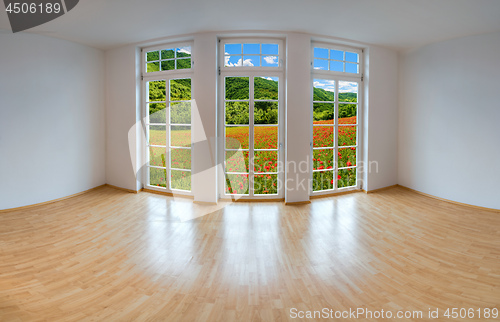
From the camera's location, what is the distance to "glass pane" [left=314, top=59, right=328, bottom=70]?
16.9ft

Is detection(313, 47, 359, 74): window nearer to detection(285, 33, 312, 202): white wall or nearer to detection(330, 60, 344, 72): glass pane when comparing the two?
detection(330, 60, 344, 72): glass pane

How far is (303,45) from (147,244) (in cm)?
412

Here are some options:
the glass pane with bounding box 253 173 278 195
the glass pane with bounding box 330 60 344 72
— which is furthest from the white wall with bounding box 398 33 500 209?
the glass pane with bounding box 253 173 278 195

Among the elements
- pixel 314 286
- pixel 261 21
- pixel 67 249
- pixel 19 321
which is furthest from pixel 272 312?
pixel 261 21

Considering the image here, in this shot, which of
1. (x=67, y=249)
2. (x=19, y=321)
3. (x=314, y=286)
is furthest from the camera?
(x=67, y=249)

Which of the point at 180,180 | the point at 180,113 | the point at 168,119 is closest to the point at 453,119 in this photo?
the point at 180,113

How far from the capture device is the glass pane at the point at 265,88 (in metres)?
4.95

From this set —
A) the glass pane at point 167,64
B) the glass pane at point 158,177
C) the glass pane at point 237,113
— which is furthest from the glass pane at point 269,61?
the glass pane at point 158,177

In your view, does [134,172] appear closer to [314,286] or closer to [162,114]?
[162,114]

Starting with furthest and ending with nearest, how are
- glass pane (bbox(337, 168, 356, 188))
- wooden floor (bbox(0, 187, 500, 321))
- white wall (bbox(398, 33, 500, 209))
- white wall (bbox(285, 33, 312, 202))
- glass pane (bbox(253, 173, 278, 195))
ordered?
glass pane (bbox(337, 168, 356, 188)) < glass pane (bbox(253, 173, 278, 195)) < white wall (bbox(285, 33, 312, 202)) < white wall (bbox(398, 33, 500, 209)) < wooden floor (bbox(0, 187, 500, 321))

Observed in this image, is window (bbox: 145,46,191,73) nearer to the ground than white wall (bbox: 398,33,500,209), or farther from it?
farther from it

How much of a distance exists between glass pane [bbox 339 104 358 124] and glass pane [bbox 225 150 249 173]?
217 cm

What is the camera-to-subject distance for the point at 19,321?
1.88 meters

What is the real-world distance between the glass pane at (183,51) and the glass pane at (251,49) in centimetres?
109
